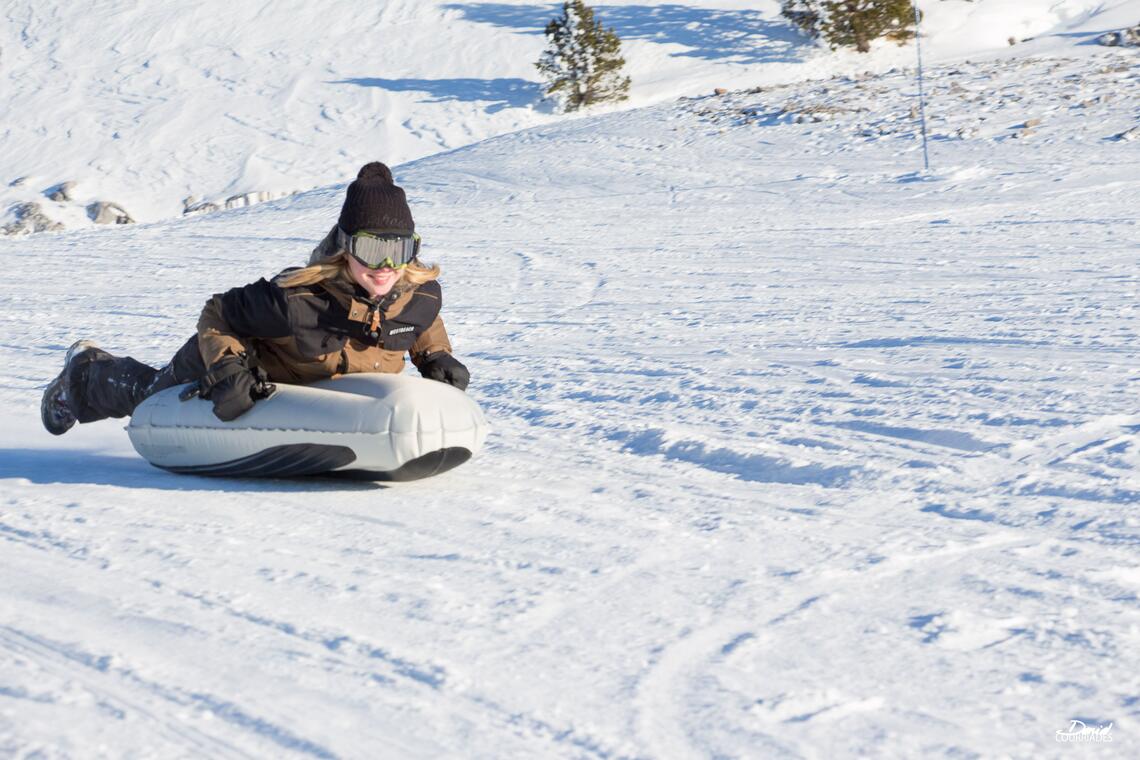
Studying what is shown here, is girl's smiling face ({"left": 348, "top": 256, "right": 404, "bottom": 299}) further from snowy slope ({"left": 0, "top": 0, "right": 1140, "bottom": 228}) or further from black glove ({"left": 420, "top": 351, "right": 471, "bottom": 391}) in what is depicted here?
snowy slope ({"left": 0, "top": 0, "right": 1140, "bottom": 228})

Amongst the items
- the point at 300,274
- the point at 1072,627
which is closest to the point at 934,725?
the point at 1072,627

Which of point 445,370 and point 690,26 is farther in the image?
point 690,26

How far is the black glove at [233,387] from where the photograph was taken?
379cm

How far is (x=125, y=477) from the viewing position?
13.5 feet

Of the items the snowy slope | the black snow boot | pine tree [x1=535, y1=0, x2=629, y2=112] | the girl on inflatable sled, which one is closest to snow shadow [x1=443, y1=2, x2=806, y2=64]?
the snowy slope

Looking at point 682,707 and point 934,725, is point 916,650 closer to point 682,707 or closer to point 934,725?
point 934,725

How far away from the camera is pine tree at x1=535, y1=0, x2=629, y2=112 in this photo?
24.1 meters

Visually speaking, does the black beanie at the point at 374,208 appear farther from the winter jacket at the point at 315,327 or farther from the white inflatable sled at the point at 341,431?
the white inflatable sled at the point at 341,431

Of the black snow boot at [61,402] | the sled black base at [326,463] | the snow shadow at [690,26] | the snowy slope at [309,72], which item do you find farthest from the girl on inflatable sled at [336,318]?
the snow shadow at [690,26]

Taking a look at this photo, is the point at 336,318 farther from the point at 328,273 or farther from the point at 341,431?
the point at 341,431

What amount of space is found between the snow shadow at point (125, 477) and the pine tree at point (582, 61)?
20.4 meters

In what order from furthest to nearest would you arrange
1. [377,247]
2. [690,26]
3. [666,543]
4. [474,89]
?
[690,26] < [474,89] < [377,247] < [666,543]

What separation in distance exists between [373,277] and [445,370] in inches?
19.8

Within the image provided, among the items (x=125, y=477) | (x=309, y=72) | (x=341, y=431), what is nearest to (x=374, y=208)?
(x=341, y=431)
